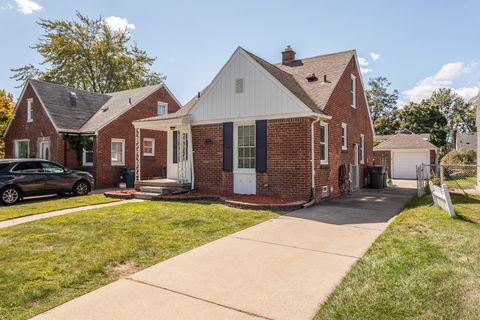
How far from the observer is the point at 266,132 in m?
10.7

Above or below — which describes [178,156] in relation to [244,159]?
above

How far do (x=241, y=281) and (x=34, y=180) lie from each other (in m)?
10.9

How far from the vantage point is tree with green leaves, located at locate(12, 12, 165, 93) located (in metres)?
31.2

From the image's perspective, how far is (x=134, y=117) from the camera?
733 inches

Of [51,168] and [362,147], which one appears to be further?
[362,147]

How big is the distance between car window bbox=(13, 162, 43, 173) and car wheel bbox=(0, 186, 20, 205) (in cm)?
72

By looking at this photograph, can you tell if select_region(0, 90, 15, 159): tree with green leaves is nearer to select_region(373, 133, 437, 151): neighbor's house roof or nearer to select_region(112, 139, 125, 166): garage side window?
select_region(112, 139, 125, 166): garage side window

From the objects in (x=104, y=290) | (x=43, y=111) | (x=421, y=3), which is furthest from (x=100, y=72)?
(x=104, y=290)

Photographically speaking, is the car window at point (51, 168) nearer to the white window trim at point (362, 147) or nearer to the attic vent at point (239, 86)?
the attic vent at point (239, 86)

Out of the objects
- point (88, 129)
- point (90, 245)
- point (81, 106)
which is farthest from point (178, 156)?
point (81, 106)

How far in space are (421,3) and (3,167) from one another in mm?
15834

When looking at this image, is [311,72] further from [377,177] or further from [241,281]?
[241,281]

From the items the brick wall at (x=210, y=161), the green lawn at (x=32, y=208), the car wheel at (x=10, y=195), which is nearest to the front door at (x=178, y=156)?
the brick wall at (x=210, y=161)

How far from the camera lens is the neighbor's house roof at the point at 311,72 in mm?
11023
